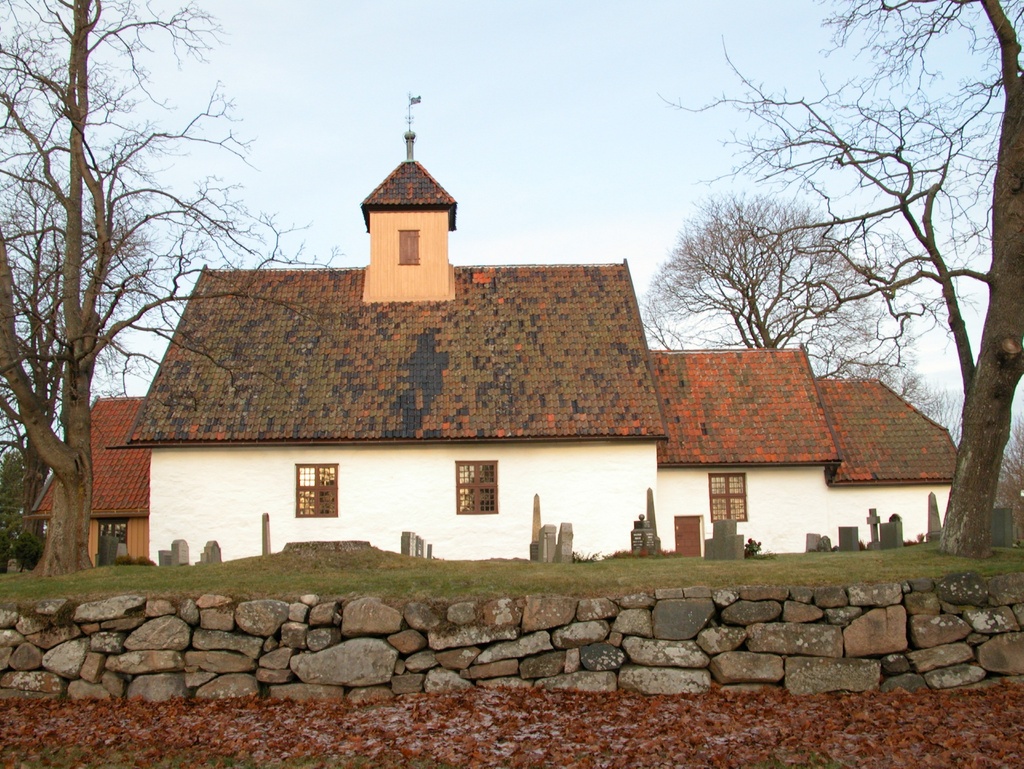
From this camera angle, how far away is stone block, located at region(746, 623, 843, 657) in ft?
31.9

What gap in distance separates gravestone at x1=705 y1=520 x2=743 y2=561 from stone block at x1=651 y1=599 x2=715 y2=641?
405 cm

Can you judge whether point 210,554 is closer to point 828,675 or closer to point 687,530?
point 687,530

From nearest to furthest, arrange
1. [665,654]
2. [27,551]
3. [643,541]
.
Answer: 1. [665,654]
2. [643,541]
3. [27,551]

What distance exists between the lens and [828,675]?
9.66m

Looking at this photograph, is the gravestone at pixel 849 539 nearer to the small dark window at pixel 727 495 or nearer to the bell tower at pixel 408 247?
the small dark window at pixel 727 495

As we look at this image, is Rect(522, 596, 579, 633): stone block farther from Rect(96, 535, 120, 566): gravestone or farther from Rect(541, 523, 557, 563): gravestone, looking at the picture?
Rect(96, 535, 120, 566): gravestone

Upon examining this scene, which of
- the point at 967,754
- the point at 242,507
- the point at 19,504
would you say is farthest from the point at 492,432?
the point at 19,504

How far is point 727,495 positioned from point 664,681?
1385 cm

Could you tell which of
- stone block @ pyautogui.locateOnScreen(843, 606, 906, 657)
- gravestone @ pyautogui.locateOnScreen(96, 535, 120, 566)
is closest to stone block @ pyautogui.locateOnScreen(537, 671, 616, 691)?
stone block @ pyautogui.locateOnScreen(843, 606, 906, 657)

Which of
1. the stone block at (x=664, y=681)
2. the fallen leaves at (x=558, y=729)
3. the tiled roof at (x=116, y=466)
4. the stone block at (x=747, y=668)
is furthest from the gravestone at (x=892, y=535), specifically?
the tiled roof at (x=116, y=466)

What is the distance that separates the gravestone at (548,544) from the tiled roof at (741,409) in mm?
6293

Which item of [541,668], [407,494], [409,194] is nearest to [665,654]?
[541,668]

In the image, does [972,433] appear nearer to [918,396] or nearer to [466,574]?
[466,574]

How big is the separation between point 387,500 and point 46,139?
975 cm
